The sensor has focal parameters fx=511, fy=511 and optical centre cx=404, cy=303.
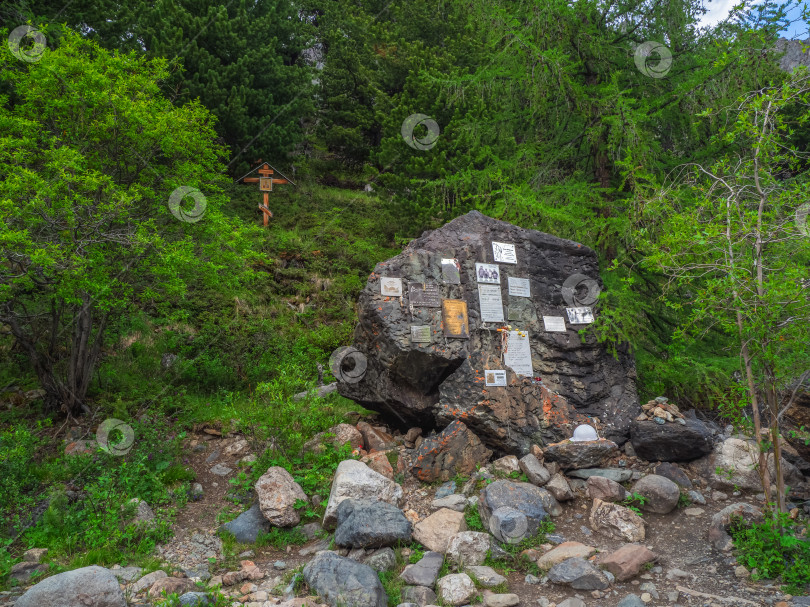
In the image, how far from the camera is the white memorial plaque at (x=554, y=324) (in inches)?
282

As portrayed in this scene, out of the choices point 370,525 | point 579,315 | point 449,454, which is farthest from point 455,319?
point 370,525

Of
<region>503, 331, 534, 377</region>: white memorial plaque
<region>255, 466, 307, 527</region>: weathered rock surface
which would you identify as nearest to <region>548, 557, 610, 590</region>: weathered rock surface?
<region>255, 466, 307, 527</region>: weathered rock surface

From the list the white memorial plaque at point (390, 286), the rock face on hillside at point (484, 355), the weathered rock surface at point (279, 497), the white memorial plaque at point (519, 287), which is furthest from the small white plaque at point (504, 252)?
the weathered rock surface at point (279, 497)

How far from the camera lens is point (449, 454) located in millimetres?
6184

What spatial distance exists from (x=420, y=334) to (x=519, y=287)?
175 cm

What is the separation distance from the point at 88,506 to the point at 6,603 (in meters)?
1.38

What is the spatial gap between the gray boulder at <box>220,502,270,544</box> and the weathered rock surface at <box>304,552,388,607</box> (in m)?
1.09

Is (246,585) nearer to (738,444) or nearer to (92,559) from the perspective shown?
(92,559)

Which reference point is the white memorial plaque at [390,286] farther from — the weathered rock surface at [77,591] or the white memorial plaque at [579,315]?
the weathered rock surface at [77,591]

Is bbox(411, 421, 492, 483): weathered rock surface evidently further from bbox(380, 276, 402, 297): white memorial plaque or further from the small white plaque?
the small white plaque

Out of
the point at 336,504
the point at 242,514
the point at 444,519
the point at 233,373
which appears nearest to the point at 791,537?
the point at 444,519

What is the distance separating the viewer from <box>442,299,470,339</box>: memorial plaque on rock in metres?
6.73

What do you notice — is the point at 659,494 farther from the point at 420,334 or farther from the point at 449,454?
the point at 420,334

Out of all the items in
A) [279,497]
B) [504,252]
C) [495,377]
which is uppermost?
[504,252]
